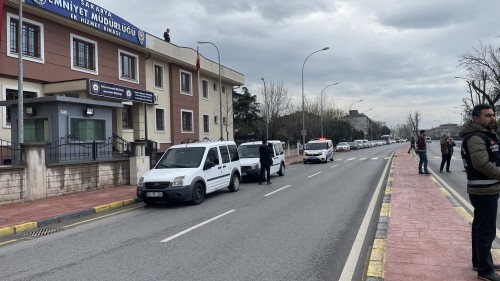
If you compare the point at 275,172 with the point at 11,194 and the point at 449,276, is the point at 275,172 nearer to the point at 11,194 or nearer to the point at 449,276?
the point at 11,194

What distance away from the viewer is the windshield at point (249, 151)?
19514 mm

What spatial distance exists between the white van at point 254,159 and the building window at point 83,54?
29.9 feet

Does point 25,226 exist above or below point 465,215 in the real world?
below

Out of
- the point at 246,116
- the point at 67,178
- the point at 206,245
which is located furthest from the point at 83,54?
the point at 246,116

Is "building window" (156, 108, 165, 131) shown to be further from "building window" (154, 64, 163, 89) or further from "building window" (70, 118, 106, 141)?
"building window" (70, 118, 106, 141)

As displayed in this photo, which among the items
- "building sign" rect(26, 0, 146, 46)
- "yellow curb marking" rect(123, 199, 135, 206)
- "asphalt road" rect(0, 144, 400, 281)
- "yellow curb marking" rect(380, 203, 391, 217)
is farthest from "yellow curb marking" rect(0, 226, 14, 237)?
"building sign" rect(26, 0, 146, 46)

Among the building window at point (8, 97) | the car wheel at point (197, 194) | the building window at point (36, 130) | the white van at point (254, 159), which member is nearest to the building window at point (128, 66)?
the building window at point (8, 97)

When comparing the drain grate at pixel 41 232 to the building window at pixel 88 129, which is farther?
the building window at pixel 88 129

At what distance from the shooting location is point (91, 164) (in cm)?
1523

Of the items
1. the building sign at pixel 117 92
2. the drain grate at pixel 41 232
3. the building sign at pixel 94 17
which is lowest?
the drain grate at pixel 41 232

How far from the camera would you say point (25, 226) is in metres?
9.19

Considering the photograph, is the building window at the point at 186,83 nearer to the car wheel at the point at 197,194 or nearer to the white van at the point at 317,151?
the white van at the point at 317,151

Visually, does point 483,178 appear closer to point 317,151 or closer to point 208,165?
point 208,165

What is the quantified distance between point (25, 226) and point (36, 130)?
294 inches
